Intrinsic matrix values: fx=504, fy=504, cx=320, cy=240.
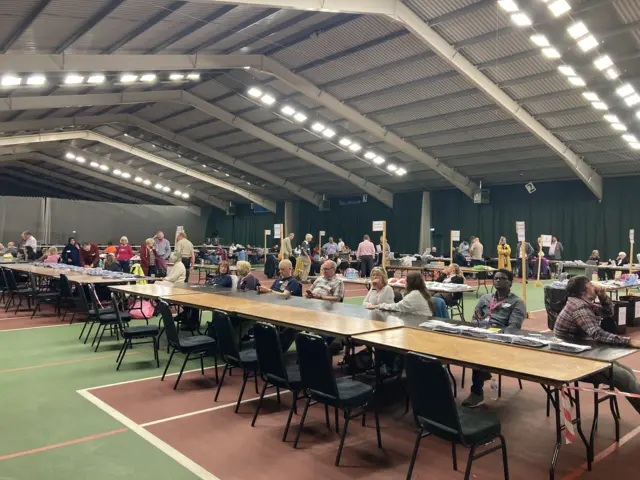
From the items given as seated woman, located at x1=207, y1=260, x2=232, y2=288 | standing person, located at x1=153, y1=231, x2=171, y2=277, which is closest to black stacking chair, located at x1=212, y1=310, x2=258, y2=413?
seated woman, located at x1=207, y1=260, x2=232, y2=288

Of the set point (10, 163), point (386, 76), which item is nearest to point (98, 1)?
point (386, 76)

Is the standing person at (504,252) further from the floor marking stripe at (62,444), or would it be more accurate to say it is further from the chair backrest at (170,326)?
the floor marking stripe at (62,444)

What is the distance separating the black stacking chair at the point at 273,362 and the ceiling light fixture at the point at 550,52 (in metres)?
7.87

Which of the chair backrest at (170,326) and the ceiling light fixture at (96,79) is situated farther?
the ceiling light fixture at (96,79)

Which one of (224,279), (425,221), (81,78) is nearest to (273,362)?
(224,279)

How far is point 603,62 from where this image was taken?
8.98 metres

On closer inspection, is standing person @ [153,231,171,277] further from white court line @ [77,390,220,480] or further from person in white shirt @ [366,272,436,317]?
person in white shirt @ [366,272,436,317]

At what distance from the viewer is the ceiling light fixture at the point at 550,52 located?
874 centimetres

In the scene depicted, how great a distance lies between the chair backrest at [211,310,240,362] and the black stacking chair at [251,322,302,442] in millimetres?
406

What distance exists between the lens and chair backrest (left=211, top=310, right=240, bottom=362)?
3861 millimetres

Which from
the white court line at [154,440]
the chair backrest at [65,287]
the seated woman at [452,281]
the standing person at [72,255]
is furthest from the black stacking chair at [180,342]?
the standing person at [72,255]

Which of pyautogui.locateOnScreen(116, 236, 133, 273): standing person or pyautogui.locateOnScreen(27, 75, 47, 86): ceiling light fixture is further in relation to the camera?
pyautogui.locateOnScreen(116, 236, 133, 273): standing person

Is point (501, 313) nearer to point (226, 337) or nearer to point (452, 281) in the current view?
point (226, 337)

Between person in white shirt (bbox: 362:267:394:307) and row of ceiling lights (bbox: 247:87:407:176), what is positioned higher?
row of ceiling lights (bbox: 247:87:407:176)
